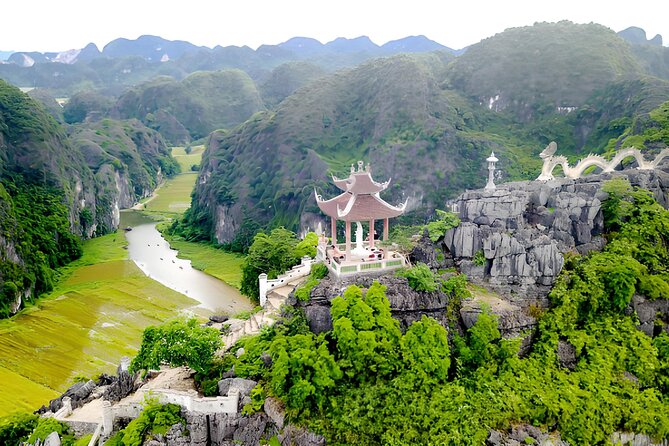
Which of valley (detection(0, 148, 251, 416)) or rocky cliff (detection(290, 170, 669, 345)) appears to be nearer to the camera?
rocky cliff (detection(290, 170, 669, 345))

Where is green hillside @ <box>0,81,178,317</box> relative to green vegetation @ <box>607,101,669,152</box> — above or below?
below

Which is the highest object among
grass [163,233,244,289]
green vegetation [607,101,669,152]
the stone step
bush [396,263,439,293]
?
green vegetation [607,101,669,152]

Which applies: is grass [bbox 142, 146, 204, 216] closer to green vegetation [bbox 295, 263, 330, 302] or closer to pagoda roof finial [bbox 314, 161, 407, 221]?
green vegetation [bbox 295, 263, 330, 302]

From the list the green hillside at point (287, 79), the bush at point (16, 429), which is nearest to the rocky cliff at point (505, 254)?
the bush at point (16, 429)

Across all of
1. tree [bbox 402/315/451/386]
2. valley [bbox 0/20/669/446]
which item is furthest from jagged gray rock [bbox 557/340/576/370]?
tree [bbox 402/315/451/386]

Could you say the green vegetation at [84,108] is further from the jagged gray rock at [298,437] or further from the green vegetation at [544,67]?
the jagged gray rock at [298,437]

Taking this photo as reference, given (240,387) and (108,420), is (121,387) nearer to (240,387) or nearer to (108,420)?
(108,420)
